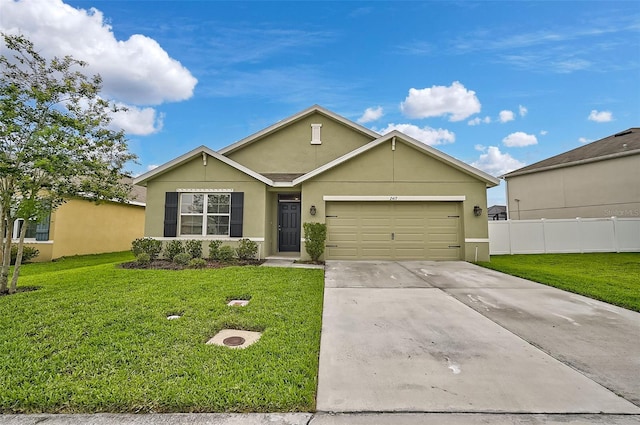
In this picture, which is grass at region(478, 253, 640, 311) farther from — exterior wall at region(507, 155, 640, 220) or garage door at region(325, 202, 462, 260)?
exterior wall at region(507, 155, 640, 220)

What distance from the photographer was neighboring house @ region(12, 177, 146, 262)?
470 inches

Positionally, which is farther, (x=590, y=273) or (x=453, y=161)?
(x=453, y=161)

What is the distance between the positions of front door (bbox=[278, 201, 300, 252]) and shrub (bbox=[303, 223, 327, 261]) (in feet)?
7.29

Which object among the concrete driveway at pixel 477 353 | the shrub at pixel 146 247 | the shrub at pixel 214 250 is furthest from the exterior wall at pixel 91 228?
the concrete driveway at pixel 477 353

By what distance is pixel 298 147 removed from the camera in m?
13.5

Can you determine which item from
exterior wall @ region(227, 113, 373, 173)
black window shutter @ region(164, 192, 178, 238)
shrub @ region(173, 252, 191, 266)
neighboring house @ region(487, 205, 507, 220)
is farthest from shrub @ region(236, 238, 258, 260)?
neighboring house @ region(487, 205, 507, 220)

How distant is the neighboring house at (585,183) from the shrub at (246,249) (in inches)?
691

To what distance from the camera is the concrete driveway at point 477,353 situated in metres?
2.39

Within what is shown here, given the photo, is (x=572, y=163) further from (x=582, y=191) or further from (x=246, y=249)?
(x=246, y=249)

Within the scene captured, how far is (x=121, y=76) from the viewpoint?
11203 mm

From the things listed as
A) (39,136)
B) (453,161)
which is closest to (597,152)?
(453,161)

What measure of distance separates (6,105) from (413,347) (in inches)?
317

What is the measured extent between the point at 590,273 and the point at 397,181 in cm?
612

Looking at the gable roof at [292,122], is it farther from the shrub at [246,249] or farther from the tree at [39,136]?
the tree at [39,136]
